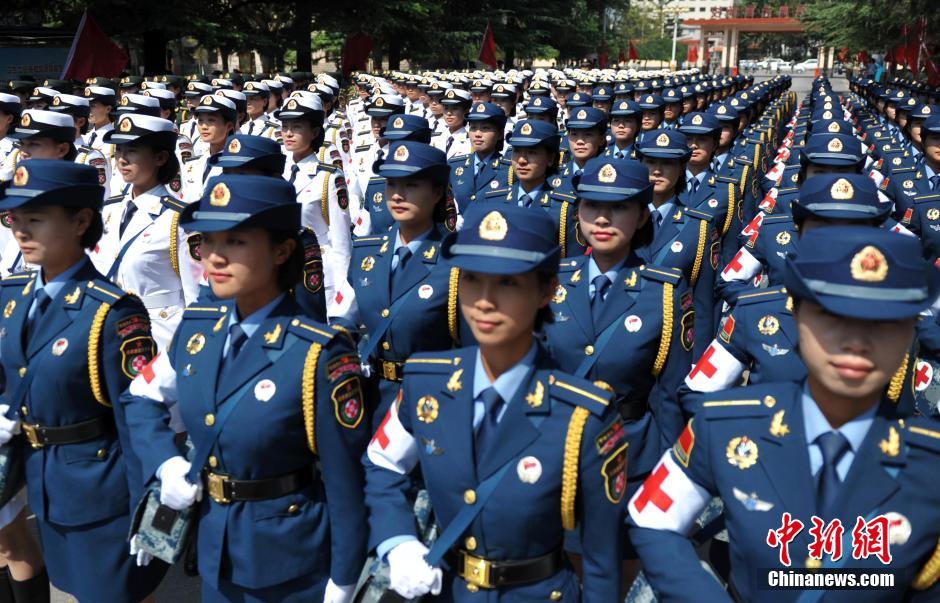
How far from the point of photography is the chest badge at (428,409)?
270cm

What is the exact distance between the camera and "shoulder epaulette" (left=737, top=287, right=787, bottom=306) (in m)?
3.90

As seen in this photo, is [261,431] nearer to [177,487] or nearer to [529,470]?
[177,487]

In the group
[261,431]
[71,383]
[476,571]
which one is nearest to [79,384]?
[71,383]

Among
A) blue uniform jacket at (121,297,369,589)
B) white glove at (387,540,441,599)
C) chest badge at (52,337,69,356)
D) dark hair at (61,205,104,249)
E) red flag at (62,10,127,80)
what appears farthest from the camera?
red flag at (62,10,127,80)

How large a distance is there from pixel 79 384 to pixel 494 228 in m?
1.95

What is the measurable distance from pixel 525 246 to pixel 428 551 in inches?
39.5

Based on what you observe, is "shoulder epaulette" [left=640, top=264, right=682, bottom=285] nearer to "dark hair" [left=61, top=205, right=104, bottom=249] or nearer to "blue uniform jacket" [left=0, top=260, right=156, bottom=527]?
"blue uniform jacket" [left=0, top=260, right=156, bottom=527]

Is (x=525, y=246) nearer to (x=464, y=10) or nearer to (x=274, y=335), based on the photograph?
(x=274, y=335)

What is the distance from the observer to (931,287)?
218cm

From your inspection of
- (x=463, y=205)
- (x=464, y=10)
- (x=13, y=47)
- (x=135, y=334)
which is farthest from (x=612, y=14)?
(x=135, y=334)

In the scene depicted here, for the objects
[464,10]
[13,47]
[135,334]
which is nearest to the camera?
[135,334]

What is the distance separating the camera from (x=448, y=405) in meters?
2.68

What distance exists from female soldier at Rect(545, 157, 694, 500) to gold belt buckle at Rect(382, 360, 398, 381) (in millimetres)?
805

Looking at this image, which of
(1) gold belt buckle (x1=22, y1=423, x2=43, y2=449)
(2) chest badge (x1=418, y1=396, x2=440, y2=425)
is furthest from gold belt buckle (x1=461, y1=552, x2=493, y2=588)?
(1) gold belt buckle (x1=22, y1=423, x2=43, y2=449)
